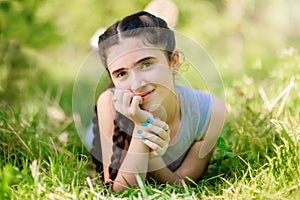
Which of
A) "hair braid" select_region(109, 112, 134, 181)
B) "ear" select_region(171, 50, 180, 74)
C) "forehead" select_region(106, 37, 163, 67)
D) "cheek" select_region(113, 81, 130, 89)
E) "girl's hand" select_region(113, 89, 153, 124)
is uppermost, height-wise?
"forehead" select_region(106, 37, 163, 67)

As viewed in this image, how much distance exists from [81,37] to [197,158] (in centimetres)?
307

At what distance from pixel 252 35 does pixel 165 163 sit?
336cm

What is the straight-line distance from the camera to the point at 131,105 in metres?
1.42

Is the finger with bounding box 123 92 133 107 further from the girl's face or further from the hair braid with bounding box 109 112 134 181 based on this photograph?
the hair braid with bounding box 109 112 134 181

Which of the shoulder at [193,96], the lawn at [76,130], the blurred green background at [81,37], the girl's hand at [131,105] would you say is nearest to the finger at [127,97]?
the girl's hand at [131,105]

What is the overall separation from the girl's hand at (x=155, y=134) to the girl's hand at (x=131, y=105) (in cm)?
2

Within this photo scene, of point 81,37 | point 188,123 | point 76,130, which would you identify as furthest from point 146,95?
point 81,37

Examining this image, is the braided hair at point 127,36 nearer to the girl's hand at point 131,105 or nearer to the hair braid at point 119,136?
the hair braid at point 119,136

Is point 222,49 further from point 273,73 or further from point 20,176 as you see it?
point 20,176

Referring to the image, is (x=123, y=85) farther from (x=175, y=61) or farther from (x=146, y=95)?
(x=175, y=61)

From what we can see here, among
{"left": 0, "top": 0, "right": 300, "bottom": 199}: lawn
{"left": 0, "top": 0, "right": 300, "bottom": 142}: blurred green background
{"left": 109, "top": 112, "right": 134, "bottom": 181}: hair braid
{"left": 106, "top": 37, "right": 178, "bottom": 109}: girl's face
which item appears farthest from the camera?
{"left": 0, "top": 0, "right": 300, "bottom": 142}: blurred green background

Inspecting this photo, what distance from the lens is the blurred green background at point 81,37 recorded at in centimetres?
262

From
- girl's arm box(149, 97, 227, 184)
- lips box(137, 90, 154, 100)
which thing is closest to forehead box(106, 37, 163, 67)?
lips box(137, 90, 154, 100)

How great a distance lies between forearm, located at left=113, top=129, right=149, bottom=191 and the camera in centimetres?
152
